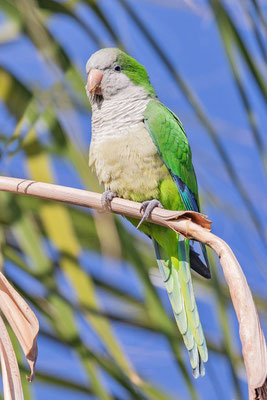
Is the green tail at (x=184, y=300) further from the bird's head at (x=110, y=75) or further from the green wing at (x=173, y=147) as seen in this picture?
the bird's head at (x=110, y=75)

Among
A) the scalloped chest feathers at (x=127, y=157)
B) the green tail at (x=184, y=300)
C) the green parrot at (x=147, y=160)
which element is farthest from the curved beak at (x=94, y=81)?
the green tail at (x=184, y=300)

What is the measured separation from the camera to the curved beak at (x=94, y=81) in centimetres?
164

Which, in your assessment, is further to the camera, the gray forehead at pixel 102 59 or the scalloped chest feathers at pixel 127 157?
the gray forehead at pixel 102 59

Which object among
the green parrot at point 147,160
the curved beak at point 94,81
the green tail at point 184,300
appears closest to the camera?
the green tail at point 184,300

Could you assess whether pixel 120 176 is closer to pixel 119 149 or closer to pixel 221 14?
pixel 119 149

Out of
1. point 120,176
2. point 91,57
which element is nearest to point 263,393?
point 120,176

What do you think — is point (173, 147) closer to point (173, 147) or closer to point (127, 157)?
point (173, 147)

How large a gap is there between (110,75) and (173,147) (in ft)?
1.08

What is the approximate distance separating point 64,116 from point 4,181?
23.0 inches

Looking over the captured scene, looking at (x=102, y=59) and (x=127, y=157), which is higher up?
(x=102, y=59)

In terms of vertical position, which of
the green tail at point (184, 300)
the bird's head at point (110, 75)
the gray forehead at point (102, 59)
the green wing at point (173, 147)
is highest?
the gray forehead at point (102, 59)

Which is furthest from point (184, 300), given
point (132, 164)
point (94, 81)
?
point (94, 81)

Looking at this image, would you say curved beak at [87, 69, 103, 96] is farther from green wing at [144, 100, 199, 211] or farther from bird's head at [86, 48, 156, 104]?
green wing at [144, 100, 199, 211]

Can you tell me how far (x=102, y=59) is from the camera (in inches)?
66.4
